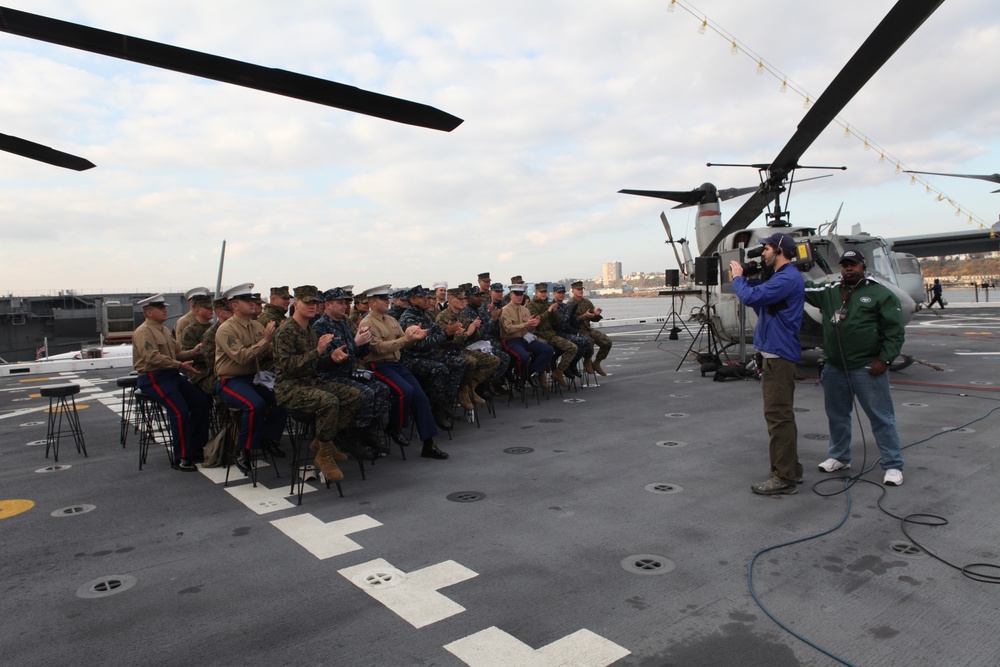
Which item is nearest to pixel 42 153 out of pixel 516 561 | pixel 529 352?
pixel 516 561

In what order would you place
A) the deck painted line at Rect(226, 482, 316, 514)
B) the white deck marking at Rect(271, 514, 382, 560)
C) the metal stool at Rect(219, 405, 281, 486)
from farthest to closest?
1. the metal stool at Rect(219, 405, 281, 486)
2. the deck painted line at Rect(226, 482, 316, 514)
3. the white deck marking at Rect(271, 514, 382, 560)

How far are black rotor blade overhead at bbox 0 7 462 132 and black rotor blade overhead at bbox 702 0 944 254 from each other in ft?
15.4

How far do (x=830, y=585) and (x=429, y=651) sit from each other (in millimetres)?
2159

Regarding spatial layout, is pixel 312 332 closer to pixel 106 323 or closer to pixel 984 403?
pixel 984 403

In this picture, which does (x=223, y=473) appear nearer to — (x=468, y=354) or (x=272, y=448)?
(x=272, y=448)

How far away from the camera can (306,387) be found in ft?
16.9

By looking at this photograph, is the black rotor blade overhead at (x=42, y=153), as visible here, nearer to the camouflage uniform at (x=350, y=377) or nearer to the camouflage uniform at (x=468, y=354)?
the camouflage uniform at (x=350, y=377)

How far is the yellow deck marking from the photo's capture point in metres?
4.77

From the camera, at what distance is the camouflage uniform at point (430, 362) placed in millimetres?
6887

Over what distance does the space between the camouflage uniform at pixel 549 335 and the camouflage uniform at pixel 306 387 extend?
4773mm

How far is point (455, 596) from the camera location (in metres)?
3.16

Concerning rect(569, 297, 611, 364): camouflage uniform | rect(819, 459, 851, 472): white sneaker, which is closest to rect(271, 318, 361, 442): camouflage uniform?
rect(819, 459, 851, 472): white sneaker

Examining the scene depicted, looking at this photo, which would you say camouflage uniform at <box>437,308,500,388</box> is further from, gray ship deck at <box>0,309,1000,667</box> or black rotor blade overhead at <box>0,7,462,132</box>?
black rotor blade overhead at <box>0,7,462,132</box>

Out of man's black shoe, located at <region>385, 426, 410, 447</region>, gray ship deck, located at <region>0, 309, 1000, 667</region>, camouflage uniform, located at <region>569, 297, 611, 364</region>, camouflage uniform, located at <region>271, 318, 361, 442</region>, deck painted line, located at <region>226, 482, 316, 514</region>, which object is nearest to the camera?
gray ship deck, located at <region>0, 309, 1000, 667</region>
